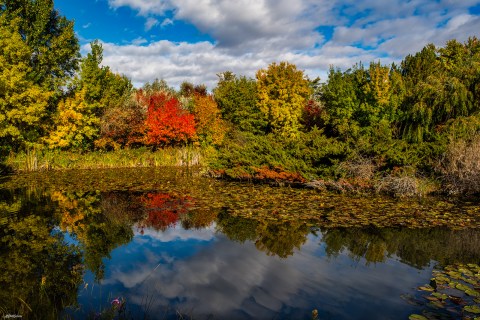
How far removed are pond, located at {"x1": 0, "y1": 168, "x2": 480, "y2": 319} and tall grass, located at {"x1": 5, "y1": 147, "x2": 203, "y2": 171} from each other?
31.3 ft

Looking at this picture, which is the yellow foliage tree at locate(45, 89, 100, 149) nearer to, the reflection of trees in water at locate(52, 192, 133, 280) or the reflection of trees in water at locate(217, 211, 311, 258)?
the reflection of trees in water at locate(52, 192, 133, 280)

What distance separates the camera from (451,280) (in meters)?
6.38

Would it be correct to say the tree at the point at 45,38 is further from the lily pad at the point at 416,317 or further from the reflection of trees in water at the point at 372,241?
the lily pad at the point at 416,317

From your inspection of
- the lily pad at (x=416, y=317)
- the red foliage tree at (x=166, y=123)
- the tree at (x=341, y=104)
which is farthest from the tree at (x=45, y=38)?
the lily pad at (x=416, y=317)

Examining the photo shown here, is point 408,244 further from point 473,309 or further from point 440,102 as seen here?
point 440,102

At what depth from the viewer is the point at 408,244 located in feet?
28.2

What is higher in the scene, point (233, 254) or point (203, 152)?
point (203, 152)

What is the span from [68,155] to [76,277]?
68.3 feet

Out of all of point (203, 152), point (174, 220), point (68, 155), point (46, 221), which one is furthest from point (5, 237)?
point (203, 152)

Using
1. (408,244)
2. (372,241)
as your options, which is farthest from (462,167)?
(372,241)

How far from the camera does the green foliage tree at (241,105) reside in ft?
105

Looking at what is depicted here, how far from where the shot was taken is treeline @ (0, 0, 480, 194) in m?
15.4

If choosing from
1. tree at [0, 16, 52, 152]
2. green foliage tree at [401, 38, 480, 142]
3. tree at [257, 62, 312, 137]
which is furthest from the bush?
tree at [0, 16, 52, 152]

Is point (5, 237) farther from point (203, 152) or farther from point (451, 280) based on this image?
point (203, 152)
